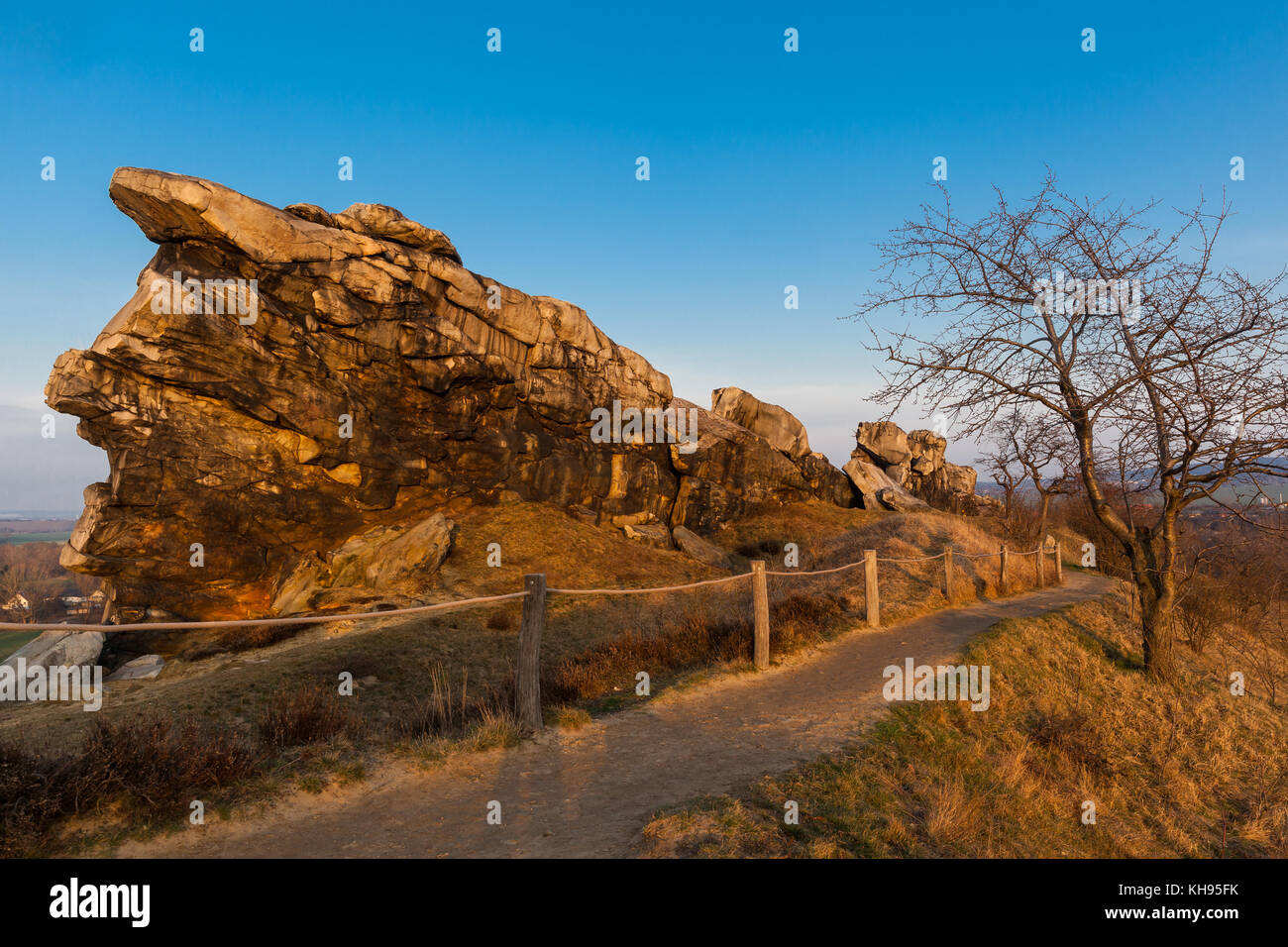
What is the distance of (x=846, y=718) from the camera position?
8055 millimetres

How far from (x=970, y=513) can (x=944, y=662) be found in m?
39.5

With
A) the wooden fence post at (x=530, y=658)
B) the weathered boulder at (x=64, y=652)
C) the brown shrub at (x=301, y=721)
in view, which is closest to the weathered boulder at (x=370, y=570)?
the weathered boulder at (x=64, y=652)

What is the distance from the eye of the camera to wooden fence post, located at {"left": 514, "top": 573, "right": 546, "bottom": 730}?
7293 mm

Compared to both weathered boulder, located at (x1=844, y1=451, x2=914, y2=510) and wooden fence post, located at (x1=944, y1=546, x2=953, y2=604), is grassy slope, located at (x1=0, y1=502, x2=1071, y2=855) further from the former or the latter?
weathered boulder, located at (x1=844, y1=451, x2=914, y2=510)

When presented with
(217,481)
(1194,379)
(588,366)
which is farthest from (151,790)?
(588,366)

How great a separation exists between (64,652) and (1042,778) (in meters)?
21.3

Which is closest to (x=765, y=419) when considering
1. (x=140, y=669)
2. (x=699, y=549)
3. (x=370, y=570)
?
(x=699, y=549)

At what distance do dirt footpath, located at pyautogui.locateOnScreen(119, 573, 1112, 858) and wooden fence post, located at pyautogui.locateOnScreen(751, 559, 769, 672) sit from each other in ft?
1.93

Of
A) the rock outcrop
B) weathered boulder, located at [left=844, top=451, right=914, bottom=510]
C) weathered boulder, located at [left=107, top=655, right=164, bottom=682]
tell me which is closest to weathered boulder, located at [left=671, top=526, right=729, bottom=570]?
weathered boulder, located at [left=844, top=451, right=914, bottom=510]

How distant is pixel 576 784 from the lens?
6.01 meters

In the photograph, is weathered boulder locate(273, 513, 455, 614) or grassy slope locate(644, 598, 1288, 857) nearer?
grassy slope locate(644, 598, 1288, 857)

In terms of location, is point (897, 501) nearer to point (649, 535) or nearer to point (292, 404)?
point (649, 535)

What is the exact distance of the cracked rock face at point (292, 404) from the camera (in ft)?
61.5
